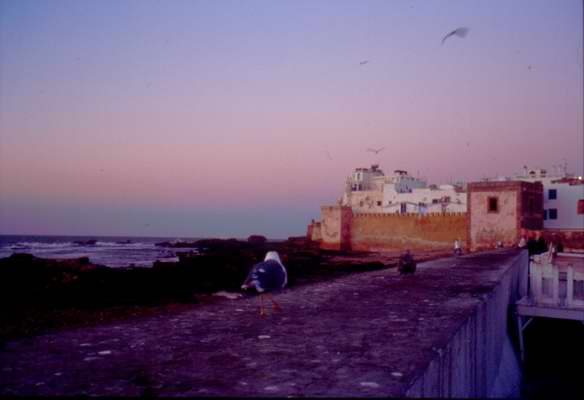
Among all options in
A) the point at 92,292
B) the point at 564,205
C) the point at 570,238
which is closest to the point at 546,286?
the point at 92,292

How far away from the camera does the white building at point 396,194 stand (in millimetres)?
54969

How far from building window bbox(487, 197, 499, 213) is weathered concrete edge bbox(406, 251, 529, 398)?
75.5 feet

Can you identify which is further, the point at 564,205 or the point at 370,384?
the point at 564,205

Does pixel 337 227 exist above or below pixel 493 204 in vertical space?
below

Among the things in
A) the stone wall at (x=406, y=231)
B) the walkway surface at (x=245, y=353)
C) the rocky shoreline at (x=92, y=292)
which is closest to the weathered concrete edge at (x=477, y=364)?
the walkway surface at (x=245, y=353)

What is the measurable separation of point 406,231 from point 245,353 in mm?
41276

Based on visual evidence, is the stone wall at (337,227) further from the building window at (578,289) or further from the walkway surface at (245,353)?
the walkway surface at (245,353)

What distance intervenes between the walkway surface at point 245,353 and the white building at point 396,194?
4770cm

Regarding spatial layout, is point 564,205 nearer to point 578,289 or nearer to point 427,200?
point 427,200

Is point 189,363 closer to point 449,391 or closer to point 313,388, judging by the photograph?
point 313,388

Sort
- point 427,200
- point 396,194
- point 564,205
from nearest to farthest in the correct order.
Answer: point 564,205 → point 427,200 → point 396,194

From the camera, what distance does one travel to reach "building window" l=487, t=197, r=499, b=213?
30031 millimetres

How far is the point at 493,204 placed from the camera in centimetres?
3023

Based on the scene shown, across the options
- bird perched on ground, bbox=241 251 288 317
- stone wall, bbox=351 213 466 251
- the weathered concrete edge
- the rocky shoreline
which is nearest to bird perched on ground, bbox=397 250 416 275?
the weathered concrete edge
